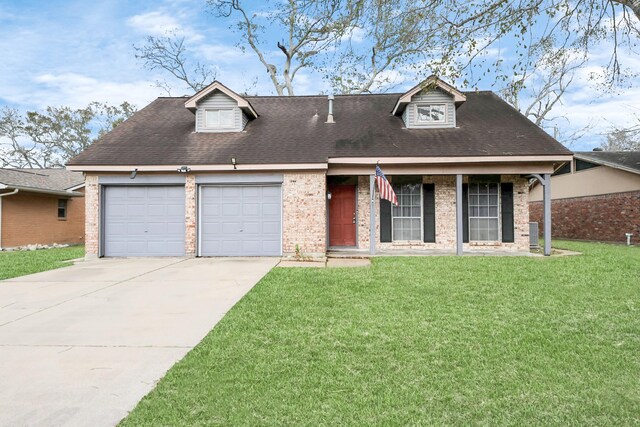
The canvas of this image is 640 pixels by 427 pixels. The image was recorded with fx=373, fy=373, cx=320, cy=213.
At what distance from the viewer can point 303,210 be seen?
11.1m

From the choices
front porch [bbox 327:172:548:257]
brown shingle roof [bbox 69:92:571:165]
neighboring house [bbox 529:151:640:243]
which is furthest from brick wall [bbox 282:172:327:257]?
neighboring house [bbox 529:151:640:243]

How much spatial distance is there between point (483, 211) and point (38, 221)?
1916 centimetres

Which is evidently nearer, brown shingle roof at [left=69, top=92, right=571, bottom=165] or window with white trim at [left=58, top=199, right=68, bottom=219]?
brown shingle roof at [left=69, top=92, right=571, bottom=165]

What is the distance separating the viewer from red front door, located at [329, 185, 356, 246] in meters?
12.9

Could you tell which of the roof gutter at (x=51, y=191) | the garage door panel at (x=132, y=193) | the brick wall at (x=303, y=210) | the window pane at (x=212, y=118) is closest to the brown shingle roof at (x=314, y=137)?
the window pane at (x=212, y=118)

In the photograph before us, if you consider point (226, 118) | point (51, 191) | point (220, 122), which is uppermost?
point (226, 118)

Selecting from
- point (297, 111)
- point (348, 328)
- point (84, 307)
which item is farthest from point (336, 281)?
point (297, 111)

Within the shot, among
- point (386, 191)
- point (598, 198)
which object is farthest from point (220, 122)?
point (598, 198)

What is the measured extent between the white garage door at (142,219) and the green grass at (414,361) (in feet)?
21.3

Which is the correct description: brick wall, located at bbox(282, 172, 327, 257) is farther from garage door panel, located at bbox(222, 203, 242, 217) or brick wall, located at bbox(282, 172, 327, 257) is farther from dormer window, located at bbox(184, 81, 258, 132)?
dormer window, located at bbox(184, 81, 258, 132)

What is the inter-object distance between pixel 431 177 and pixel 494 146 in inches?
83.0

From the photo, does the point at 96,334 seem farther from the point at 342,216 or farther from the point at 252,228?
the point at 342,216

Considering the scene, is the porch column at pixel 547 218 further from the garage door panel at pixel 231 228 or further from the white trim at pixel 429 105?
the garage door panel at pixel 231 228

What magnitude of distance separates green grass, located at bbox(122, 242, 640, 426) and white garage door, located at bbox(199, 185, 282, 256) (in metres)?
5.23
